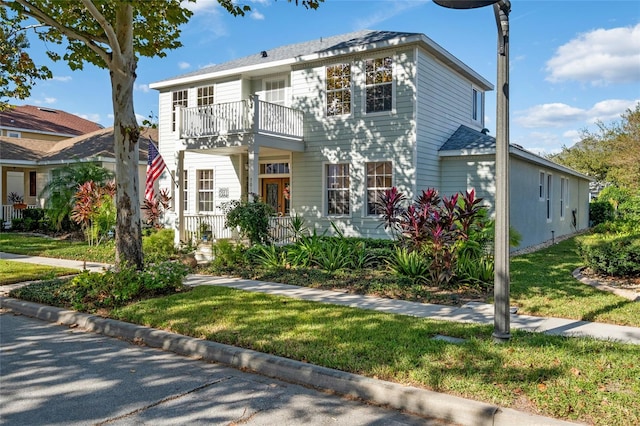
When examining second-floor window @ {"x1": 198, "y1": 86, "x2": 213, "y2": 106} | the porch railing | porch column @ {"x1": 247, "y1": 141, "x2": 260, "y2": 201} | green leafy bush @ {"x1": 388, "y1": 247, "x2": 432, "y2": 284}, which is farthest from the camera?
second-floor window @ {"x1": 198, "y1": 86, "x2": 213, "y2": 106}

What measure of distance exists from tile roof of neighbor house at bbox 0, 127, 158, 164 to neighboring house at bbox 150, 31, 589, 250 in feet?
27.7

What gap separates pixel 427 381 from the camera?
4.31 metres

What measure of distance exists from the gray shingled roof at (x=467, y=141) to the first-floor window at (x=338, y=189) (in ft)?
10.7

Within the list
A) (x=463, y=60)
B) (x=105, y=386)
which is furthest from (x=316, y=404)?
(x=463, y=60)

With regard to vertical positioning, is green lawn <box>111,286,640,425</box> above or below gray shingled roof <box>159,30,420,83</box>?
below

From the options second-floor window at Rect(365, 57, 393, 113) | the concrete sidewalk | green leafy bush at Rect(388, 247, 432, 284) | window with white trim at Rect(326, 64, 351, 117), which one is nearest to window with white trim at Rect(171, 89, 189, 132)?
window with white trim at Rect(326, 64, 351, 117)

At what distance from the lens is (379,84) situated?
14562 millimetres

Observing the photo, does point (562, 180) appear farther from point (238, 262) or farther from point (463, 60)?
point (238, 262)

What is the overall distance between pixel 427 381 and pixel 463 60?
1481cm

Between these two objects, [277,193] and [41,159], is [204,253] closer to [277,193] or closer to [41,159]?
[277,193]

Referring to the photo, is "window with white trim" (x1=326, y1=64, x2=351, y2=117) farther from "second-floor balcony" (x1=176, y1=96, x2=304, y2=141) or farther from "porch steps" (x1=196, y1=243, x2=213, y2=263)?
"porch steps" (x1=196, y1=243, x2=213, y2=263)

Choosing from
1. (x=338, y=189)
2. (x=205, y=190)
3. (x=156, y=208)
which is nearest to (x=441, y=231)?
(x=338, y=189)

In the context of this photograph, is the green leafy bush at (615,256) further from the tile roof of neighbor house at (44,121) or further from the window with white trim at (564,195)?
the tile roof of neighbor house at (44,121)

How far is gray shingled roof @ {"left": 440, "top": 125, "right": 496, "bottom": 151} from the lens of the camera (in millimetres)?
14346
